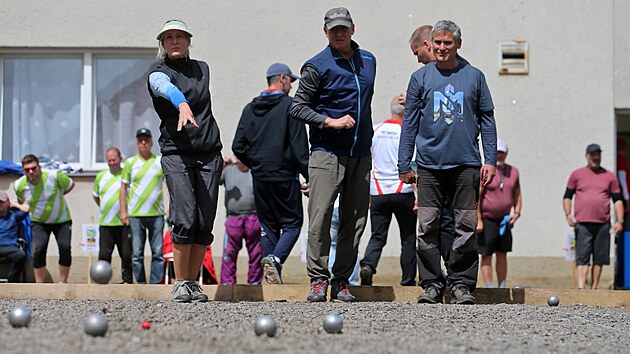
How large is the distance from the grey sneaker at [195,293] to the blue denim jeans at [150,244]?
464 centimetres

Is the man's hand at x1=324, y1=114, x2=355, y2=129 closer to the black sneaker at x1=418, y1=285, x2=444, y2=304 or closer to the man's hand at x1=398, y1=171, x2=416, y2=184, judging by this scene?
the man's hand at x1=398, y1=171, x2=416, y2=184

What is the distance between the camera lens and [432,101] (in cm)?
825

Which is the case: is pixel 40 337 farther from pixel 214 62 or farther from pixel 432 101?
pixel 214 62

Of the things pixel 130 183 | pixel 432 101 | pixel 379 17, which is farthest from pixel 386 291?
pixel 379 17

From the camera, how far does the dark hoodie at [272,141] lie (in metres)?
10.0

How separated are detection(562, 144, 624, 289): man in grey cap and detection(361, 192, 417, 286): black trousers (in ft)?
14.3

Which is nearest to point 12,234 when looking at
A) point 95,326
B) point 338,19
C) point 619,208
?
point 338,19

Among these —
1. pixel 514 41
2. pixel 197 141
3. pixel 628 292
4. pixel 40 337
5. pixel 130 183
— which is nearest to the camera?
pixel 40 337

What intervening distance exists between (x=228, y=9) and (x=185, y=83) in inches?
255

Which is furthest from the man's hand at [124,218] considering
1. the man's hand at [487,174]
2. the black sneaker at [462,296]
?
the man's hand at [487,174]

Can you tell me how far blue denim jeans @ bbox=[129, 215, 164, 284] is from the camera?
12570 millimetres

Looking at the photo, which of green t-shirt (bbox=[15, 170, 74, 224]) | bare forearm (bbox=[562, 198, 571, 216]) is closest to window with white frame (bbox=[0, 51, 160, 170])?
green t-shirt (bbox=[15, 170, 74, 224])

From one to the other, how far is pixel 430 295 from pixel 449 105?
1438 mm

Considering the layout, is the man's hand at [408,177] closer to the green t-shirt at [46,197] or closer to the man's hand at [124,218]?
the man's hand at [124,218]
